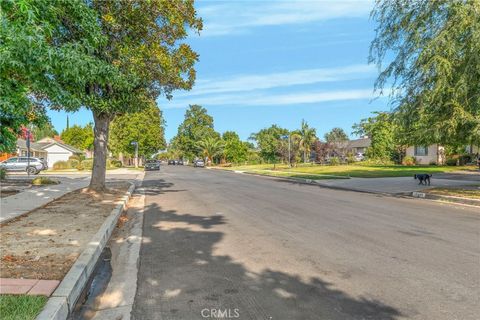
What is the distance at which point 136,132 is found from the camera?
60781 mm

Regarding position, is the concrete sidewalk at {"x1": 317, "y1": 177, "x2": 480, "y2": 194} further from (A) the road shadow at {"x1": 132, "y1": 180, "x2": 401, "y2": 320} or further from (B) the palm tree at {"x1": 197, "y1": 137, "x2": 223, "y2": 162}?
(B) the palm tree at {"x1": 197, "y1": 137, "x2": 223, "y2": 162}

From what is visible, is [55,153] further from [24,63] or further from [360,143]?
[24,63]

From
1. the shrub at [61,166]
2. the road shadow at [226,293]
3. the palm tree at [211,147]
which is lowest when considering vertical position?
the road shadow at [226,293]

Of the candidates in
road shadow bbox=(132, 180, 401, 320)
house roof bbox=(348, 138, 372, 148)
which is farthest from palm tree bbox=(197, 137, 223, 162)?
road shadow bbox=(132, 180, 401, 320)

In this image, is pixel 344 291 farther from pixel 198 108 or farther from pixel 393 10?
pixel 198 108

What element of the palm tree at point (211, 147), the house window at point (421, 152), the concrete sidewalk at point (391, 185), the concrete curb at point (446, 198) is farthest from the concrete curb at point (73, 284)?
the palm tree at point (211, 147)

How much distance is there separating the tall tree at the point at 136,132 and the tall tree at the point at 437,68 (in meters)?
48.3

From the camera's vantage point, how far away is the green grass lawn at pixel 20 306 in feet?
11.5

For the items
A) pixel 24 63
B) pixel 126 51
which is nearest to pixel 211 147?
pixel 126 51

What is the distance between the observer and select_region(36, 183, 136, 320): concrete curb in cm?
374

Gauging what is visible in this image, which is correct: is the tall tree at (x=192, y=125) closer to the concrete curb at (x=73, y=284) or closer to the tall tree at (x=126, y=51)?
the tall tree at (x=126, y=51)

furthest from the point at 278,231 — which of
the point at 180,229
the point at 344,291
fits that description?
the point at 344,291

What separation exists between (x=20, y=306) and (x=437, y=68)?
560 inches

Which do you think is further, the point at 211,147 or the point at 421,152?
the point at 211,147
